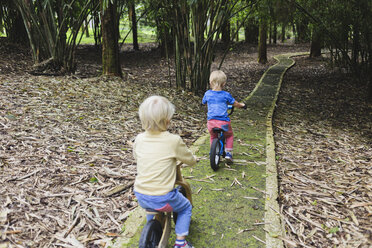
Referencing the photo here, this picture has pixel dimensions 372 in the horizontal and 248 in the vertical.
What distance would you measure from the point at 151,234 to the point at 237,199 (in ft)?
3.84

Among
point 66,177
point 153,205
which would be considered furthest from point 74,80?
point 153,205

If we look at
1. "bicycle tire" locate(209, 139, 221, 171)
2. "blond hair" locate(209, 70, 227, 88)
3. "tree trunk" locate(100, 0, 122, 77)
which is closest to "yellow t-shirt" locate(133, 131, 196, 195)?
"bicycle tire" locate(209, 139, 221, 171)

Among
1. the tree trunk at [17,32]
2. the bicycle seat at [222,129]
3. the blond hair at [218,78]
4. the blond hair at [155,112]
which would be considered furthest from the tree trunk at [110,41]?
the tree trunk at [17,32]

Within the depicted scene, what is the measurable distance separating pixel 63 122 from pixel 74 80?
7.84 ft

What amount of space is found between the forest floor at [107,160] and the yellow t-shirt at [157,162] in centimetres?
48

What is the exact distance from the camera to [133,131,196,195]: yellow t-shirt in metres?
1.94

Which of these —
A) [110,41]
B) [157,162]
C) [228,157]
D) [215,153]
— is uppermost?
[110,41]

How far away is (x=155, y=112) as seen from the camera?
188cm

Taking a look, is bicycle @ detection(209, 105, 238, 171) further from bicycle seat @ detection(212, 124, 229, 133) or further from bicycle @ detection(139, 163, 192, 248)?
bicycle @ detection(139, 163, 192, 248)

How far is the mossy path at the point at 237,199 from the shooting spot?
89.7 inches

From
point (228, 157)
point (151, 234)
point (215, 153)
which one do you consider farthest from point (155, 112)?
point (228, 157)

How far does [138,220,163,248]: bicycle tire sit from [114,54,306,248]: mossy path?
282 millimetres

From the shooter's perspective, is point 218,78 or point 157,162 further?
point 218,78

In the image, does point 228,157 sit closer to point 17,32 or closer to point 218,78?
point 218,78
